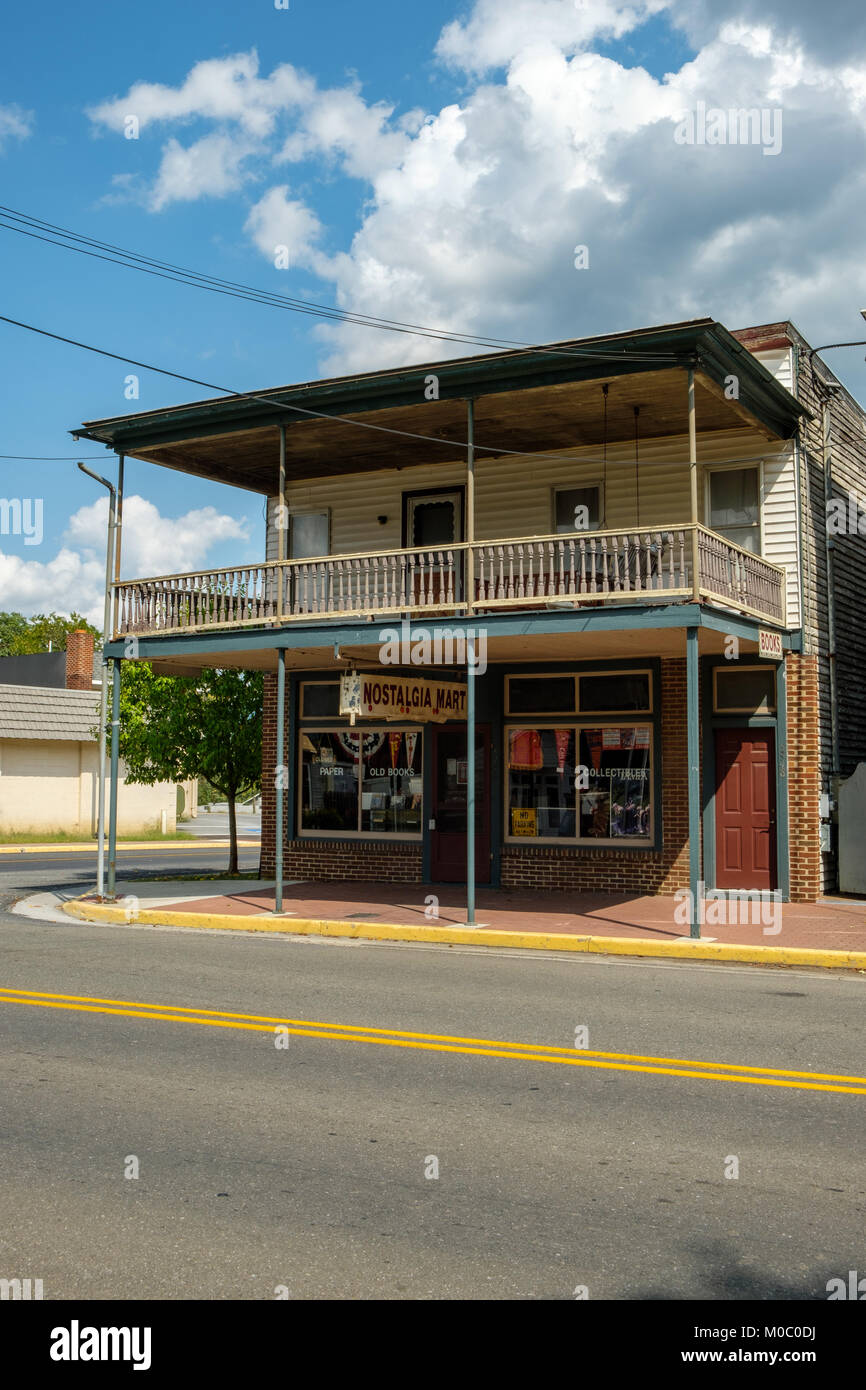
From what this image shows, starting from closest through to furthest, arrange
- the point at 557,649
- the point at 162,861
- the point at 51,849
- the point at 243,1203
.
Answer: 1. the point at 243,1203
2. the point at 557,649
3. the point at 162,861
4. the point at 51,849

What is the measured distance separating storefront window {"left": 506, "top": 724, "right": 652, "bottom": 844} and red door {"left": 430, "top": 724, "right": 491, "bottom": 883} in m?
0.41

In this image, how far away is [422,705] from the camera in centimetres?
1688

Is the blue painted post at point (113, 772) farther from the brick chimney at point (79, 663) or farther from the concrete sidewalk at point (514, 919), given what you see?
the brick chimney at point (79, 663)

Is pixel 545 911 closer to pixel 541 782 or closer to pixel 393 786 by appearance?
pixel 541 782

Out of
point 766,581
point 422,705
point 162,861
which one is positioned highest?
point 766,581

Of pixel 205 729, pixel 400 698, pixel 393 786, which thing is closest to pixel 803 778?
pixel 400 698

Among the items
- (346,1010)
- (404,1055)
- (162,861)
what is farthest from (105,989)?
(162,861)

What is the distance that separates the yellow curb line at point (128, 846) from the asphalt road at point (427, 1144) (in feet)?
77.8

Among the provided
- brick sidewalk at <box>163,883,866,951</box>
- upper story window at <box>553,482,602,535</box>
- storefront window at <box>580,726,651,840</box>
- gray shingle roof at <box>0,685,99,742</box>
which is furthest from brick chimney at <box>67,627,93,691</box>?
storefront window at <box>580,726,651,840</box>

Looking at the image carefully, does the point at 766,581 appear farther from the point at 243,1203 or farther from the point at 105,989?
the point at 243,1203

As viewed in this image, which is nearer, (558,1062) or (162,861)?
(558,1062)

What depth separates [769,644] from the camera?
15.9 metres

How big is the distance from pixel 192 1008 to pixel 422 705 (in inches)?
306
